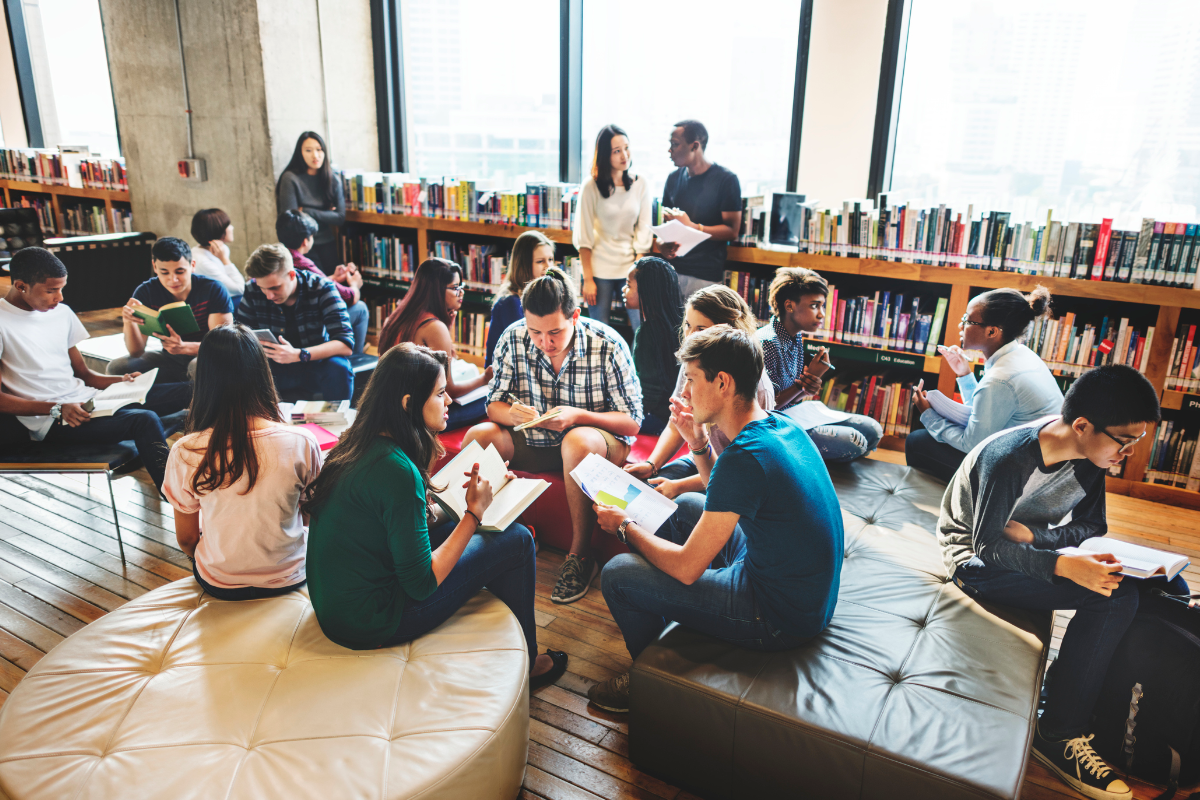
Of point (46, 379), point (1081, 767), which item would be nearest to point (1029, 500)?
point (1081, 767)

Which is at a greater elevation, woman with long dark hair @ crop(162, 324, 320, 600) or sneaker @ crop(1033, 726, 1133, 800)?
woman with long dark hair @ crop(162, 324, 320, 600)

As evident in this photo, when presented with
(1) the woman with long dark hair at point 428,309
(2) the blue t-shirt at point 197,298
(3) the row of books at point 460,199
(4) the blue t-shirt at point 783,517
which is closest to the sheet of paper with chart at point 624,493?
(4) the blue t-shirt at point 783,517

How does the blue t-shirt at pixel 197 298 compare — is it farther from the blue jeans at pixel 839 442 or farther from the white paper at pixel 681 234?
the blue jeans at pixel 839 442

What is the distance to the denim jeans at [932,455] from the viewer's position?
310 cm

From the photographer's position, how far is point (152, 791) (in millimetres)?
1494

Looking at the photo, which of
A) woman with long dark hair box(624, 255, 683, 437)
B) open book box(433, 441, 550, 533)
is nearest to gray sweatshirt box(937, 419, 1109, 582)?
open book box(433, 441, 550, 533)

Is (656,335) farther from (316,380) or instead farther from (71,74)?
(71,74)

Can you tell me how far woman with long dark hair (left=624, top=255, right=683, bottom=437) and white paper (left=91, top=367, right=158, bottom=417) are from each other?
218 cm

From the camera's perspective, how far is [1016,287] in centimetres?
384

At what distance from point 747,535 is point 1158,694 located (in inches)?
46.3

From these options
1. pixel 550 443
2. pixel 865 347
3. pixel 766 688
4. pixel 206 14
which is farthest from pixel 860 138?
pixel 206 14

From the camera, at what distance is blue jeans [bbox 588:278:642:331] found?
477 cm

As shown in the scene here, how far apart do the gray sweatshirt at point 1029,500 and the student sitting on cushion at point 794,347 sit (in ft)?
3.14

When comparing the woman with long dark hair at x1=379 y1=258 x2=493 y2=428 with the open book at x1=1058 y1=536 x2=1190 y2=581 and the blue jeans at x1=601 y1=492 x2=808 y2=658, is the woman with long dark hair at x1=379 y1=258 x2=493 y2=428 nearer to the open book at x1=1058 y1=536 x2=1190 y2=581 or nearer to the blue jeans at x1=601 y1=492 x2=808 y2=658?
the blue jeans at x1=601 y1=492 x2=808 y2=658
